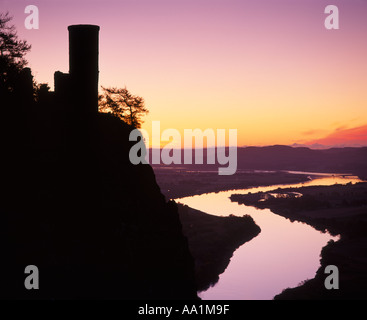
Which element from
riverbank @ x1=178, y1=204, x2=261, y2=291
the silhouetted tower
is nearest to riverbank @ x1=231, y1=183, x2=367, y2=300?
riverbank @ x1=178, y1=204, x2=261, y2=291

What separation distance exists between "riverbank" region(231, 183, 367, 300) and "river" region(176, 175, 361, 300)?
299 cm

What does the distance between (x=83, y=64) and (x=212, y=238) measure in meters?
59.6

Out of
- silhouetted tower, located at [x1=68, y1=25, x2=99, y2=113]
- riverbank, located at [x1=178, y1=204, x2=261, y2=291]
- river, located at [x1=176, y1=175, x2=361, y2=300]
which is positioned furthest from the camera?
riverbank, located at [x1=178, y1=204, x2=261, y2=291]

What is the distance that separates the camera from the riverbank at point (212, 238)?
5956 cm

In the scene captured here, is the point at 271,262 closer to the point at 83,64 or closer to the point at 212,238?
the point at 212,238

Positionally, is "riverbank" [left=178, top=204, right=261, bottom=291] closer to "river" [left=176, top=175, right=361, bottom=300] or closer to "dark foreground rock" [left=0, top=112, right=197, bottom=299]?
"river" [left=176, top=175, right=361, bottom=300]

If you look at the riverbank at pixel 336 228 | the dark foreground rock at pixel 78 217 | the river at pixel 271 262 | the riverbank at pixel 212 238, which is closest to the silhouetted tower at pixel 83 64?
the dark foreground rock at pixel 78 217

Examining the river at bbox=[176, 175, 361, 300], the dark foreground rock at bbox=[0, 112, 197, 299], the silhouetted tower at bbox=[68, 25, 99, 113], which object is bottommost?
the river at bbox=[176, 175, 361, 300]

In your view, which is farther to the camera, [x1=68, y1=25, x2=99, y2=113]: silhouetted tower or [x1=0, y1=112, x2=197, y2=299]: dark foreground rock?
[x1=68, y1=25, x2=99, y2=113]: silhouetted tower

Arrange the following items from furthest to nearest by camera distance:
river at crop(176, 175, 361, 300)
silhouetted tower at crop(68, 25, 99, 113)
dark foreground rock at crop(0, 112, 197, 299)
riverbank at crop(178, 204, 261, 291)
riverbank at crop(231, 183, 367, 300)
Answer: riverbank at crop(178, 204, 261, 291) < river at crop(176, 175, 361, 300) < riverbank at crop(231, 183, 367, 300) < silhouetted tower at crop(68, 25, 99, 113) < dark foreground rock at crop(0, 112, 197, 299)

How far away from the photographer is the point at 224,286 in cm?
5494

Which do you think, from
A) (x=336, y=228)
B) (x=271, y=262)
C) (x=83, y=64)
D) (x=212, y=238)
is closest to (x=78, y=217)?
(x=83, y=64)

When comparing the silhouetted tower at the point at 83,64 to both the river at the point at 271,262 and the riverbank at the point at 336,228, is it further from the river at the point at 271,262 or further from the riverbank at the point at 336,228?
the riverbank at the point at 336,228

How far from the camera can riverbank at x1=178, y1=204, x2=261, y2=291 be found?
59562mm
